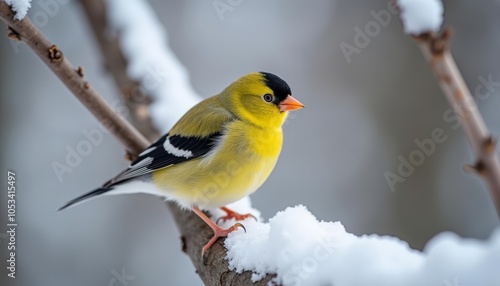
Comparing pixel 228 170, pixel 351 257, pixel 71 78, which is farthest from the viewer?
pixel 71 78

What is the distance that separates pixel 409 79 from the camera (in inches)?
237

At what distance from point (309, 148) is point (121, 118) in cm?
399

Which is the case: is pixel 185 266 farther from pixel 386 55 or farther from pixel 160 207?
pixel 386 55

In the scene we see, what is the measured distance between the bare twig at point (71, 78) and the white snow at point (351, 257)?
51.8 inches

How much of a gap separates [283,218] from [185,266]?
4.13 metres

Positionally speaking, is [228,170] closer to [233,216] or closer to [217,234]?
[233,216]

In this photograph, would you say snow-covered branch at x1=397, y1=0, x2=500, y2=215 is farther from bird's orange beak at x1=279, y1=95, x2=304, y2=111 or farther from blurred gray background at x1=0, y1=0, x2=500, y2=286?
blurred gray background at x1=0, y1=0, x2=500, y2=286

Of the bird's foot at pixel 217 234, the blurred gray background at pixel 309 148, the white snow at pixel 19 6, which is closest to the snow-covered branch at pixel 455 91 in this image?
the bird's foot at pixel 217 234

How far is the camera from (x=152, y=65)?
375 centimetres

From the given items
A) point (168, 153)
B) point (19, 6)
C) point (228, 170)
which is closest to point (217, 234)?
point (228, 170)

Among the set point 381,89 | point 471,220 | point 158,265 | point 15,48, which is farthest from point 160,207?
point 471,220

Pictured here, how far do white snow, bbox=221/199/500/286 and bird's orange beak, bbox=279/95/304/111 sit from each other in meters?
1.05

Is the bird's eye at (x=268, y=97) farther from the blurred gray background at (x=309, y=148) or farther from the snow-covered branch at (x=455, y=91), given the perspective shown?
the blurred gray background at (x=309, y=148)

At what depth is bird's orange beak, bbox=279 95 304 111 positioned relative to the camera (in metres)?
2.85
